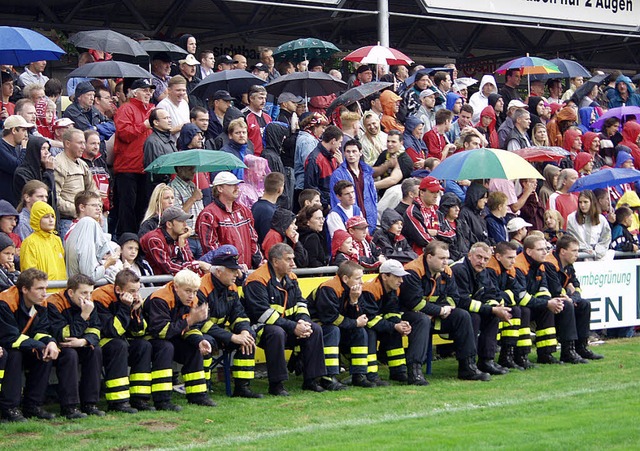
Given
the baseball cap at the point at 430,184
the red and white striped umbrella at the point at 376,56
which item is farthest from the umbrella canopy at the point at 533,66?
the baseball cap at the point at 430,184

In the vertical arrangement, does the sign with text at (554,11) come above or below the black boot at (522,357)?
above

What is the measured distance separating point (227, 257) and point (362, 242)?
2.65 metres

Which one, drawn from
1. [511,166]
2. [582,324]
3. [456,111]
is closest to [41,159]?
[511,166]

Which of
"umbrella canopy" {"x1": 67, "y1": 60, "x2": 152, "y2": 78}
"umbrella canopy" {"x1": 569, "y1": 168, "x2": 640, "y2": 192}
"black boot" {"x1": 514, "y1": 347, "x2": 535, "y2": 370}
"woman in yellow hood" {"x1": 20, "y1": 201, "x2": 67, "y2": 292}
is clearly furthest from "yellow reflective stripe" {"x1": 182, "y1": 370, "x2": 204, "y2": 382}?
"umbrella canopy" {"x1": 569, "y1": 168, "x2": 640, "y2": 192}

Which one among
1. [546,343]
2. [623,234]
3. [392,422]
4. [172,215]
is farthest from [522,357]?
[172,215]

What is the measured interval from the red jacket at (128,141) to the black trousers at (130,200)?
113 mm

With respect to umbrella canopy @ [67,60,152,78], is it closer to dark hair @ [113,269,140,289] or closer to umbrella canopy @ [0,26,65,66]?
umbrella canopy @ [0,26,65,66]

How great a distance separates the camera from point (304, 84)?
17859mm

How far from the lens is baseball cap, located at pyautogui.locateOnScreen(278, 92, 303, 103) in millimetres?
17750

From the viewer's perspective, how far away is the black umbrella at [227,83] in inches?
667

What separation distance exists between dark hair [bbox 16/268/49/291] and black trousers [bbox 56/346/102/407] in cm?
73

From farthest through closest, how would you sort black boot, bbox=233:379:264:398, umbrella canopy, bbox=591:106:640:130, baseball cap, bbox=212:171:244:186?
umbrella canopy, bbox=591:106:640:130 → baseball cap, bbox=212:171:244:186 → black boot, bbox=233:379:264:398

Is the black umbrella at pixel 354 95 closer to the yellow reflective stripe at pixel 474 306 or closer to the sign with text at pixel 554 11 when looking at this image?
the yellow reflective stripe at pixel 474 306

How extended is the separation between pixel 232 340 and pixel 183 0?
1359cm
